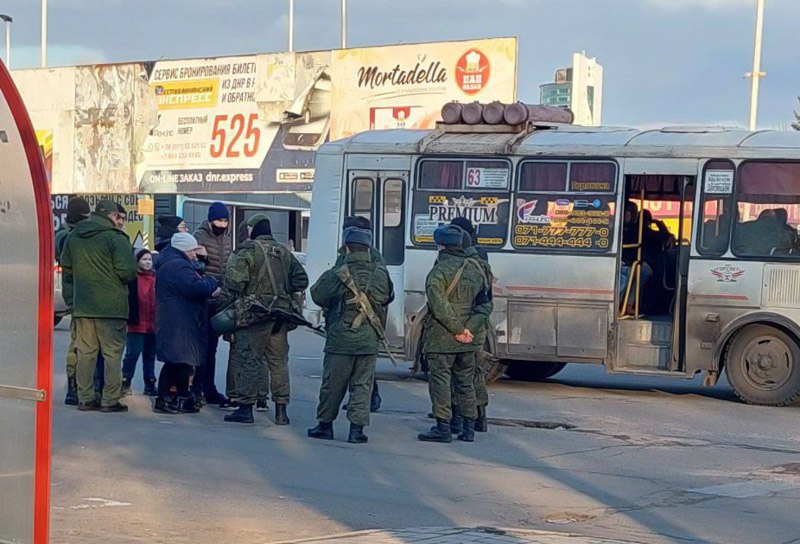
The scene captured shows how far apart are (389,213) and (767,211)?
14.8 feet

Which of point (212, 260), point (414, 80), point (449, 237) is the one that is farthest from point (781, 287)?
point (414, 80)

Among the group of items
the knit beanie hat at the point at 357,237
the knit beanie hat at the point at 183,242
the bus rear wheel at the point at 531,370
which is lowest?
the bus rear wheel at the point at 531,370

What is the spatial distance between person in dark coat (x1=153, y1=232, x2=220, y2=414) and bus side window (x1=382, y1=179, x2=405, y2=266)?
4.23 meters

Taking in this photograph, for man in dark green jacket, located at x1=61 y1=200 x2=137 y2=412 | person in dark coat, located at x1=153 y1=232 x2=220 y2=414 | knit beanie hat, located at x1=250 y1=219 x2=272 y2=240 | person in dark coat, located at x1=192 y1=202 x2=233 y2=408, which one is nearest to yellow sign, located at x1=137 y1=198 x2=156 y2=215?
person in dark coat, located at x1=192 y1=202 x2=233 y2=408

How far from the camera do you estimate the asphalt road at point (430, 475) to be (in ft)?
25.7

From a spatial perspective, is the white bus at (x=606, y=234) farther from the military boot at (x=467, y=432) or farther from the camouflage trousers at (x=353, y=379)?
the camouflage trousers at (x=353, y=379)

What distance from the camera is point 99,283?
1171 centimetres

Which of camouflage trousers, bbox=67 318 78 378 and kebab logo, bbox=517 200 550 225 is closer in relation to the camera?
camouflage trousers, bbox=67 318 78 378

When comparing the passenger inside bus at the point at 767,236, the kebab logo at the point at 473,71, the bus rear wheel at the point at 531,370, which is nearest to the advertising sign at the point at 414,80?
the kebab logo at the point at 473,71

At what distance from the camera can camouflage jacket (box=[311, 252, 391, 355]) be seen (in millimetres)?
10766

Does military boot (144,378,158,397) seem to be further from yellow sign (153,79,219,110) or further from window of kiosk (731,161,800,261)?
yellow sign (153,79,219,110)

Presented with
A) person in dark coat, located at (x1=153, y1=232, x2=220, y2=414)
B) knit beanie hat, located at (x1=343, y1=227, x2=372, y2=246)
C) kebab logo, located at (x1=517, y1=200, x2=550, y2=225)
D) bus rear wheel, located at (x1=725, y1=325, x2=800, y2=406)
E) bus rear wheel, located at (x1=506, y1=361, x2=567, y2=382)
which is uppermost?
kebab logo, located at (x1=517, y1=200, x2=550, y2=225)

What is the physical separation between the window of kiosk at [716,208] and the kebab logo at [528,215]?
183 cm

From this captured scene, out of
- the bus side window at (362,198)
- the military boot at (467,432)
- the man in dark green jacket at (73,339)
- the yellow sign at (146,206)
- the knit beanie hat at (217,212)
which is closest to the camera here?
the military boot at (467,432)
